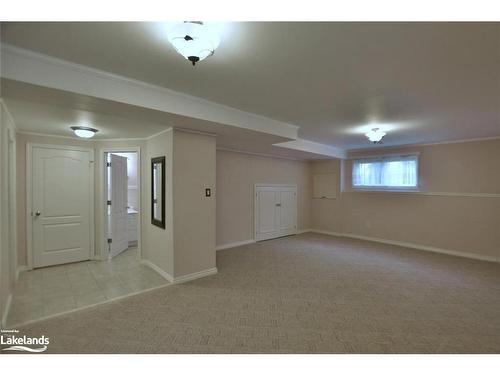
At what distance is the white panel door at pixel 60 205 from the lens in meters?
3.93

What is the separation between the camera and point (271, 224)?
621 centimetres

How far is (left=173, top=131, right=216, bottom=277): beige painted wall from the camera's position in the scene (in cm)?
333

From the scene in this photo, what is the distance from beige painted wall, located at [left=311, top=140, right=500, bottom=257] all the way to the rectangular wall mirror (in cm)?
497

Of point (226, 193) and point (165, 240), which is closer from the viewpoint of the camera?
point (165, 240)

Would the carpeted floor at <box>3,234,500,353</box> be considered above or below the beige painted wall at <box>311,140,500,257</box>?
below

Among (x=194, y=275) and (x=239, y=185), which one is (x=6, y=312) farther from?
(x=239, y=185)

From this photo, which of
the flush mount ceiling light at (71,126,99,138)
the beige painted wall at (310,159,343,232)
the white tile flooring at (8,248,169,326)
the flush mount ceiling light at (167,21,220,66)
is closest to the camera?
the flush mount ceiling light at (167,21,220,66)

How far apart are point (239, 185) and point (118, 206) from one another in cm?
251

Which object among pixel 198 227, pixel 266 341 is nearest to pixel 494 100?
pixel 266 341

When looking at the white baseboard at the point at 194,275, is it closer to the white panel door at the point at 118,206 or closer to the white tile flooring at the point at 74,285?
the white tile flooring at the point at 74,285

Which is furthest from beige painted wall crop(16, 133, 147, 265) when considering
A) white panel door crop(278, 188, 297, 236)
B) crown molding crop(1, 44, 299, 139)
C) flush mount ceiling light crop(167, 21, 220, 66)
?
white panel door crop(278, 188, 297, 236)

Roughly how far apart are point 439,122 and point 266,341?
3.85m

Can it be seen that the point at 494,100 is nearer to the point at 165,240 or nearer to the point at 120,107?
the point at 120,107

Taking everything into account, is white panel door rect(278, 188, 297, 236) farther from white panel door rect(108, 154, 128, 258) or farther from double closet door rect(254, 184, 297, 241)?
white panel door rect(108, 154, 128, 258)
